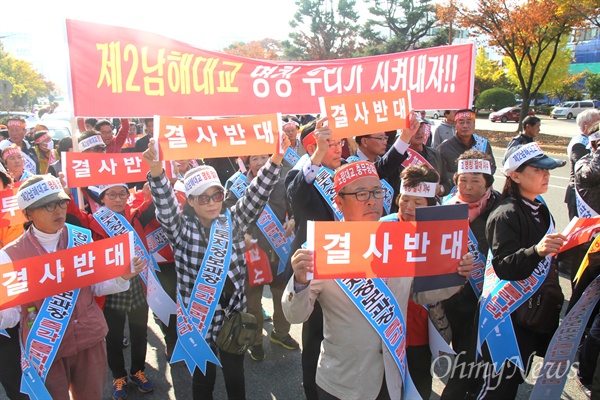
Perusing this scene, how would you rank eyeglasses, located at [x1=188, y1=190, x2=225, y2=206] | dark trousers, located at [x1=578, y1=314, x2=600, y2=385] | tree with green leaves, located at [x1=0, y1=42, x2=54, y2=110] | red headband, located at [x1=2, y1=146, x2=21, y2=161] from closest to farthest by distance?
eyeglasses, located at [x1=188, y1=190, x2=225, y2=206]
dark trousers, located at [x1=578, y1=314, x2=600, y2=385]
red headband, located at [x1=2, y1=146, x2=21, y2=161]
tree with green leaves, located at [x1=0, y1=42, x2=54, y2=110]

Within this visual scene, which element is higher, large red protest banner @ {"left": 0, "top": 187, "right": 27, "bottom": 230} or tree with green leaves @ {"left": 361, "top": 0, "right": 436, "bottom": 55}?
tree with green leaves @ {"left": 361, "top": 0, "right": 436, "bottom": 55}

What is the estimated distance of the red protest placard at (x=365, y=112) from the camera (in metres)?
3.31

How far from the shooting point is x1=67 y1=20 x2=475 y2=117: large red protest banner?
353cm

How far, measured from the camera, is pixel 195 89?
3828mm

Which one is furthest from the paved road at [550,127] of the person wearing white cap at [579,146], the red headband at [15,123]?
the red headband at [15,123]

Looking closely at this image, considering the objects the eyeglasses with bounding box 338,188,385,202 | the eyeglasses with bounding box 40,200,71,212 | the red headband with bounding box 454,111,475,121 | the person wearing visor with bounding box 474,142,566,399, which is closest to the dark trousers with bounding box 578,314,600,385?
the person wearing visor with bounding box 474,142,566,399

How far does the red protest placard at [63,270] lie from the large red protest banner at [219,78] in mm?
1334

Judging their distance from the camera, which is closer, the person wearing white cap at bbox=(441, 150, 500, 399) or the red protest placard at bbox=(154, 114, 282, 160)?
the red protest placard at bbox=(154, 114, 282, 160)

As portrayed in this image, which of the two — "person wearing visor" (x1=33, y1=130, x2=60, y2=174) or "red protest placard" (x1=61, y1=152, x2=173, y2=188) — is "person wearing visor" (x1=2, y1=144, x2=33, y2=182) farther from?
"person wearing visor" (x1=33, y1=130, x2=60, y2=174)

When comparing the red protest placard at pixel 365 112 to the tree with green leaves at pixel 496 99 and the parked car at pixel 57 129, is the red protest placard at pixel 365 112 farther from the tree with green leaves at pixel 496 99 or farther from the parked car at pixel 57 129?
the tree with green leaves at pixel 496 99

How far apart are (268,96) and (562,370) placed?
306 centimetres

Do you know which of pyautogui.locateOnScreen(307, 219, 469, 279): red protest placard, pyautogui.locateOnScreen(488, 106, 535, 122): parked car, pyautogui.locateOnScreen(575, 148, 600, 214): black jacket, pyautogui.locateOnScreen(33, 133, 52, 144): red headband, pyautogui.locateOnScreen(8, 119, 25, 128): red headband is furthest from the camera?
pyautogui.locateOnScreen(488, 106, 535, 122): parked car

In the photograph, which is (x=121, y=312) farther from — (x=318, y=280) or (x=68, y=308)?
(x=318, y=280)

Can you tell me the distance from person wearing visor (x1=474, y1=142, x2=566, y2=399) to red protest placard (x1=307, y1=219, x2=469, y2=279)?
24.8 inches
